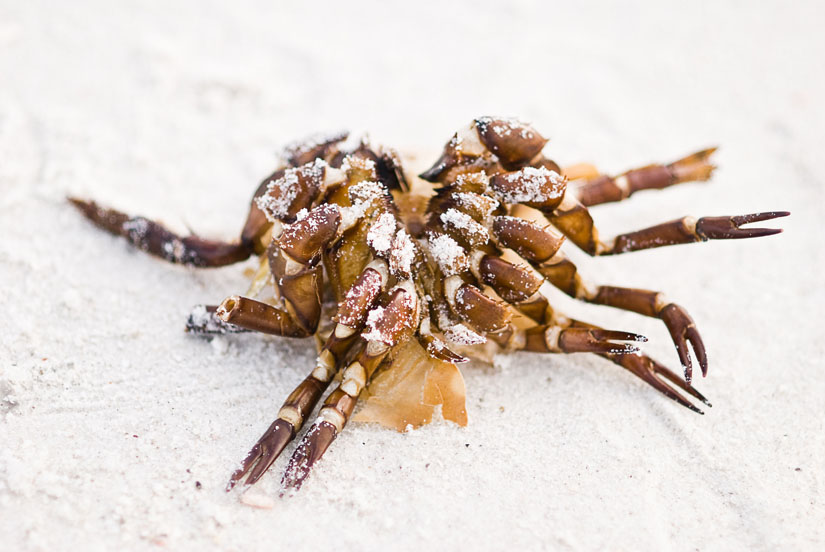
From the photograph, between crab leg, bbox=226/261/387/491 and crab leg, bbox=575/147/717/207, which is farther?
crab leg, bbox=575/147/717/207

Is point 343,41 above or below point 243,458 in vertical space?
above

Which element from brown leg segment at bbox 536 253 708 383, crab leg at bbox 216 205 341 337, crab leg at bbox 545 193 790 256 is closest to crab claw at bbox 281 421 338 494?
crab leg at bbox 216 205 341 337

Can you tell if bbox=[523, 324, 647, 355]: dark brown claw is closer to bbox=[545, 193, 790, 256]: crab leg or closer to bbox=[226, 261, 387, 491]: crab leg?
bbox=[545, 193, 790, 256]: crab leg

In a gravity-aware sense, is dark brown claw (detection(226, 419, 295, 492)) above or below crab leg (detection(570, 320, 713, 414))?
below

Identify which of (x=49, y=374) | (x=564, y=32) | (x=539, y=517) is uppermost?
(x=564, y=32)

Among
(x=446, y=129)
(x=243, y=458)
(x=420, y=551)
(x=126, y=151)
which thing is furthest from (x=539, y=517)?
(x=126, y=151)

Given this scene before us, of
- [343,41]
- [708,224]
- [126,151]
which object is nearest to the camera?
[708,224]

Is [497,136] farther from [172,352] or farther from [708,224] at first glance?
[172,352]

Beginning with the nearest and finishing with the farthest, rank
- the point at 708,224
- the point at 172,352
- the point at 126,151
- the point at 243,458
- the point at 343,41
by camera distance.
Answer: the point at 243,458 → the point at 708,224 → the point at 172,352 → the point at 126,151 → the point at 343,41
